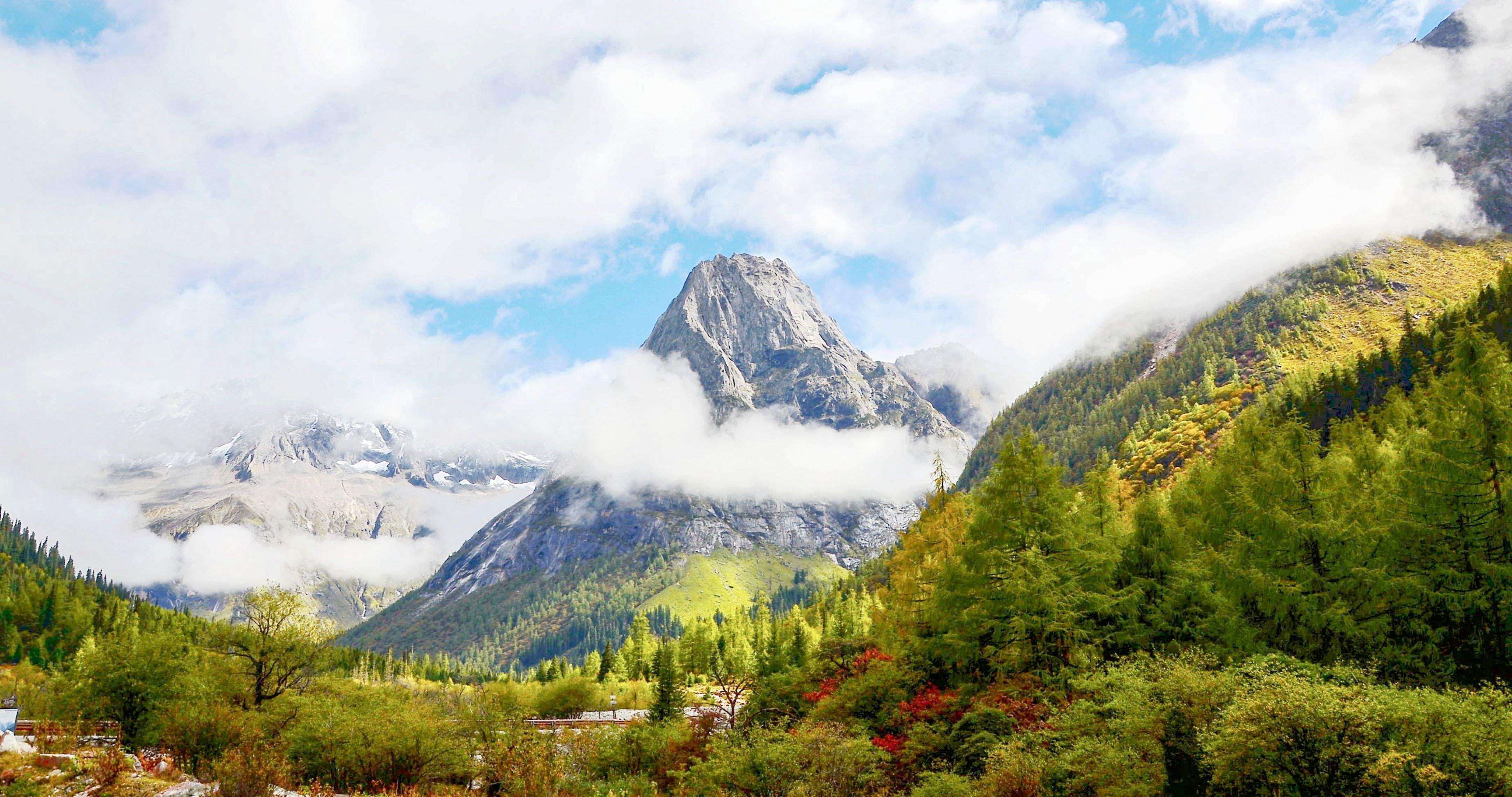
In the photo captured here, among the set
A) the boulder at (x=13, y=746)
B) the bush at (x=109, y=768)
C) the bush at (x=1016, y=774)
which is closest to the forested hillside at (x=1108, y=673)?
the bush at (x=1016, y=774)

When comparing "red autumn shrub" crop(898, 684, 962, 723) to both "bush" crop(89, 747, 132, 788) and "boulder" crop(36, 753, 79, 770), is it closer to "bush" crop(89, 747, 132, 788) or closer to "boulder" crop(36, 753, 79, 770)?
"bush" crop(89, 747, 132, 788)

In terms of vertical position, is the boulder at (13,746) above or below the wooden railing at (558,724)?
above

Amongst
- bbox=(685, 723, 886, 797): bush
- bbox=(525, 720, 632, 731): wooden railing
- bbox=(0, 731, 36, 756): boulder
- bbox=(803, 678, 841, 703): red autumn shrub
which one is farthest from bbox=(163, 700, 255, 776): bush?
bbox=(803, 678, 841, 703): red autumn shrub

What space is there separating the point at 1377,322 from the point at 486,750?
8938 inches

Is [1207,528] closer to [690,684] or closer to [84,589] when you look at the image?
[690,684]

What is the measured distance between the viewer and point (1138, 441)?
173875 millimetres

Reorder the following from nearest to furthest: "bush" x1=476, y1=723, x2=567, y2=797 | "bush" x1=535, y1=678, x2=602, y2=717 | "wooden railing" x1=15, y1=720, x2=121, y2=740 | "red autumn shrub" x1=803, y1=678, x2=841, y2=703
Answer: "bush" x1=476, y1=723, x2=567, y2=797 < "wooden railing" x1=15, y1=720, x2=121, y2=740 < "red autumn shrub" x1=803, y1=678, x2=841, y2=703 < "bush" x1=535, y1=678, x2=602, y2=717

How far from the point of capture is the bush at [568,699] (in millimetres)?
117125

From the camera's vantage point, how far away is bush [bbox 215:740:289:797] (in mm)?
30203

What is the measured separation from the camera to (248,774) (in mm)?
30688

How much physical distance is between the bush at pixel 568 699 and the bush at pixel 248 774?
85629 millimetres

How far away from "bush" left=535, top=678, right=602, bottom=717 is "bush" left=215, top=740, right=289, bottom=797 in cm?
8563

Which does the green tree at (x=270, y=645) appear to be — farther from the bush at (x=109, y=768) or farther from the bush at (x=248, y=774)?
the bush at (x=109, y=768)

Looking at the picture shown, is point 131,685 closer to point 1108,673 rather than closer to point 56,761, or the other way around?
point 56,761
